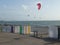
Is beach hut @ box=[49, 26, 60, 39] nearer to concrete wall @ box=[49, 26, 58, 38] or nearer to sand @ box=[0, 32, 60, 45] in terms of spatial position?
concrete wall @ box=[49, 26, 58, 38]

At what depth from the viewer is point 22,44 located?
13477 mm

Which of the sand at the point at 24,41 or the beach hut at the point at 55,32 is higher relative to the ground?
the beach hut at the point at 55,32

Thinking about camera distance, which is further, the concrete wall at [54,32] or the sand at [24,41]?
the concrete wall at [54,32]

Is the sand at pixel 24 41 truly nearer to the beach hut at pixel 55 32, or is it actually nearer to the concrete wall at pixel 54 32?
the beach hut at pixel 55 32

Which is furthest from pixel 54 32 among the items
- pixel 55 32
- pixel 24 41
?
pixel 24 41

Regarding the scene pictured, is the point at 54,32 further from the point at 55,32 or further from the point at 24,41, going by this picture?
the point at 24,41

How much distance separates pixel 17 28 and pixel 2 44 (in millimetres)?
9029

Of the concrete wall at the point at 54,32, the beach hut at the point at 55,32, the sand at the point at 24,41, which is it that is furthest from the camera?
the concrete wall at the point at 54,32

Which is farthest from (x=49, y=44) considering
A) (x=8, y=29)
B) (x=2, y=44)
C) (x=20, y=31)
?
(x=8, y=29)

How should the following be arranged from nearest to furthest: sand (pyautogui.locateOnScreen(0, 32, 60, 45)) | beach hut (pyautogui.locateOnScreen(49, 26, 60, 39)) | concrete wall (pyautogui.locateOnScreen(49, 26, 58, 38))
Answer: sand (pyautogui.locateOnScreen(0, 32, 60, 45)) < beach hut (pyautogui.locateOnScreen(49, 26, 60, 39)) < concrete wall (pyautogui.locateOnScreen(49, 26, 58, 38))

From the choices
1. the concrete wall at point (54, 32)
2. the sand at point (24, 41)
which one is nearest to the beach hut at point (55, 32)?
the concrete wall at point (54, 32)

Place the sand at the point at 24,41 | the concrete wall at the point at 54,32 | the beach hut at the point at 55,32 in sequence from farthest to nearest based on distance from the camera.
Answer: the concrete wall at the point at 54,32
the beach hut at the point at 55,32
the sand at the point at 24,41

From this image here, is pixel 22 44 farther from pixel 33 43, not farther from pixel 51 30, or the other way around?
pixel 51 30

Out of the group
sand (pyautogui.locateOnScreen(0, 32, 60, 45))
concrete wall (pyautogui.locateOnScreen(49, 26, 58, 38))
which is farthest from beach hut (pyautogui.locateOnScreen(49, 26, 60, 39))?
sand (pyautogui.locateOnScreen(0, 32, 60, 45))
